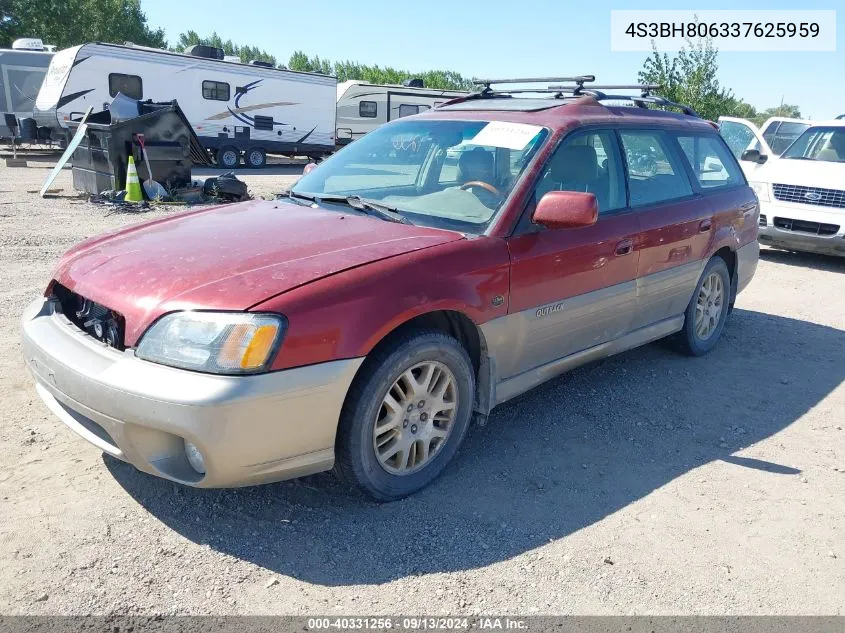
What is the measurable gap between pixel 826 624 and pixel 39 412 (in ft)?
12.6

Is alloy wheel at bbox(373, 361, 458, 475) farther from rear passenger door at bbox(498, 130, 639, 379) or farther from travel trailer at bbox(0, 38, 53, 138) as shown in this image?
travel trailer at bbox(0, 38, 53, 138)

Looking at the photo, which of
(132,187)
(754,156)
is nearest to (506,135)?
(754,156)

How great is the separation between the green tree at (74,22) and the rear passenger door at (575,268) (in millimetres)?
40638

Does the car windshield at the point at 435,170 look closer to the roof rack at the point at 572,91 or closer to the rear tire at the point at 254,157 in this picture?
the roof rack at the point at 572,91

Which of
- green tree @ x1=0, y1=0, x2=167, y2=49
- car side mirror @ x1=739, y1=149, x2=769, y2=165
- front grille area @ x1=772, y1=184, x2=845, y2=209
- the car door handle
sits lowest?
the car door handle

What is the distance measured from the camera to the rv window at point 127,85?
1847cm

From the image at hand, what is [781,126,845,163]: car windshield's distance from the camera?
9430 mm

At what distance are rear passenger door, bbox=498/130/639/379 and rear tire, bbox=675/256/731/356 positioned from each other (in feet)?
3.37

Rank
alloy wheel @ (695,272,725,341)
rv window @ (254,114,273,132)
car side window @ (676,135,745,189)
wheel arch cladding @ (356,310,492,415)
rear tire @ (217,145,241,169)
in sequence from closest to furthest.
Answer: wheel arch cladding @ (356,310,492,415)
car side window @ (676,135,745,189)
alloy wheel @ (695,272,725,341)
rear tire @ (217,145,241,169)
rv window @ (254,114,273,132)

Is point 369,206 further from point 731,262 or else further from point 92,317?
point 731,262

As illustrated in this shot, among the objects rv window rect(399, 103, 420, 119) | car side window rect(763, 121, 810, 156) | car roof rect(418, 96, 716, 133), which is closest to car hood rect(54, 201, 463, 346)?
car roof rect(418, 96, 716, 133)

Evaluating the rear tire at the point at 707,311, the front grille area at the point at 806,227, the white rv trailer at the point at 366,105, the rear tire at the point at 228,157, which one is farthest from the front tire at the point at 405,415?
the white rv trailer at the point at 366,105

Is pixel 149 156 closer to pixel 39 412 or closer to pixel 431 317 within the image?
pixel 39 412

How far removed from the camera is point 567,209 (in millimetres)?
3293
